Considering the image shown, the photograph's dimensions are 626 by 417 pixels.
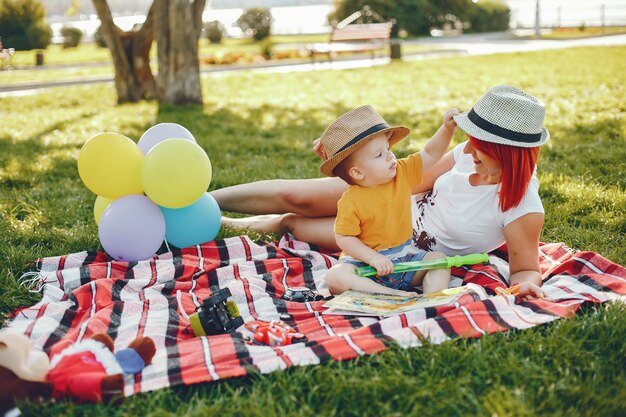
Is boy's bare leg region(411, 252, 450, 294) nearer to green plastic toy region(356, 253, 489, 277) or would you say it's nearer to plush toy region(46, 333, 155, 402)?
green plastic toy region(356, 253, 489, 277)

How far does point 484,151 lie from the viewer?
2.79m

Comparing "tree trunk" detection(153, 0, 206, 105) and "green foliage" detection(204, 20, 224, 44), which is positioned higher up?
"green foliage" detection(204, 20, 224, 44)

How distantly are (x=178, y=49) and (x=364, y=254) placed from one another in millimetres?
6686

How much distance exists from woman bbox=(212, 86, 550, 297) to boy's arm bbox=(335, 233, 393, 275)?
450mm

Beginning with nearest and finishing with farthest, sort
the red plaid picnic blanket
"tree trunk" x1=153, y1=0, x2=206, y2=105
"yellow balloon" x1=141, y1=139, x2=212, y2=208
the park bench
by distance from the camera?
the red plaid picnic blanket
"yellow balloon" x1=141, y1=139, x2=212, y2=208
"tree trunk" x1=153, y1=0, x2=206, y2=105
the park bench

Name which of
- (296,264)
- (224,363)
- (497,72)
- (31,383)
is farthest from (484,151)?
(497,72)

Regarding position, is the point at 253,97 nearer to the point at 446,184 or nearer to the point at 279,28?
the point at 446,184

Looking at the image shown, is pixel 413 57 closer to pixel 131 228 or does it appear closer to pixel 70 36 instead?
pixel 70 36

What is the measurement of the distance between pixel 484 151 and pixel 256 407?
150 centimetres

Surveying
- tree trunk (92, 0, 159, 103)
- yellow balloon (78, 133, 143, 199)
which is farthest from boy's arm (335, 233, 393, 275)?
tree trunk (92, 0, 159, 103)

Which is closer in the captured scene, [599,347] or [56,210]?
[599,347]

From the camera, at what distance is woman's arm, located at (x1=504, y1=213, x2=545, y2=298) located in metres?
2.83

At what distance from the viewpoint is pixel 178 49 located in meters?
8.75

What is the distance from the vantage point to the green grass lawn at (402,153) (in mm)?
2115
